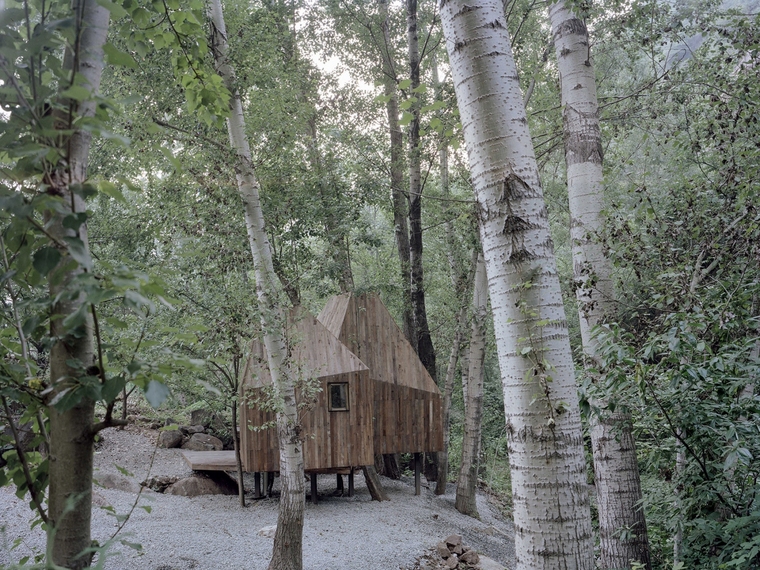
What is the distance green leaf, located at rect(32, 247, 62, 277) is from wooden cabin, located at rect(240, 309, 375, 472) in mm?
7676

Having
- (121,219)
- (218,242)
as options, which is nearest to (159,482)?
(121,219)

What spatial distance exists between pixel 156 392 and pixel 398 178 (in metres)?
10.2

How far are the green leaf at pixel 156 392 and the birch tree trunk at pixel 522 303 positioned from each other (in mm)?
1223

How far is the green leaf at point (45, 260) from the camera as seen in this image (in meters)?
1.00

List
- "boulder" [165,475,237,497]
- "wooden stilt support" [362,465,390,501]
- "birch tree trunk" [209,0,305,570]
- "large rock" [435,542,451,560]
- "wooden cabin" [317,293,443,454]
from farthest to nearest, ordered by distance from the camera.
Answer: "wooden cabin" [317,293,443,454] < "wooden stilt support" [362,465,390,501] < "boulder" [165,475,237,497] < "large rock" [435,542,451,560] < "birch tree trunk" [209,0,305,570]

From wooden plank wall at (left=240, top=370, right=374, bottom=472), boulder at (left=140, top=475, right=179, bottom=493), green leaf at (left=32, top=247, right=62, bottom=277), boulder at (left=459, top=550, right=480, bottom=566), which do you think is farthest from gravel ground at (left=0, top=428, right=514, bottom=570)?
green leaf at (left=32, top=247, right=62, bottom=277)

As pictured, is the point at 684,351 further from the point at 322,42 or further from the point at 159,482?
the point at 322,42

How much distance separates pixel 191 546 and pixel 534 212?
634 cm

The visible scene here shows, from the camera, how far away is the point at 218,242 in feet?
21.5

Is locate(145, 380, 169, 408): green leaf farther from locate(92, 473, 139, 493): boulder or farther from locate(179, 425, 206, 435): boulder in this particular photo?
locate(179, 425, 206, 435): boulder

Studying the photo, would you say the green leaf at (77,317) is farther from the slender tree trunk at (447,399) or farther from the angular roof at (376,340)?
the slender tree trunk at (447,399)

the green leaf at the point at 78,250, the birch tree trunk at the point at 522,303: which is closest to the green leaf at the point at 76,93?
the green leaf at the point at 78,250

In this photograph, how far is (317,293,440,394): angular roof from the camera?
10484 millimetres

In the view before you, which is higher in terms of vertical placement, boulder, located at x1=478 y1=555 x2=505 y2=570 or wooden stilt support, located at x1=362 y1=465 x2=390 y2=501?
wooden stilt support, located at x1=362 y1=465 x2=390 y2=501
